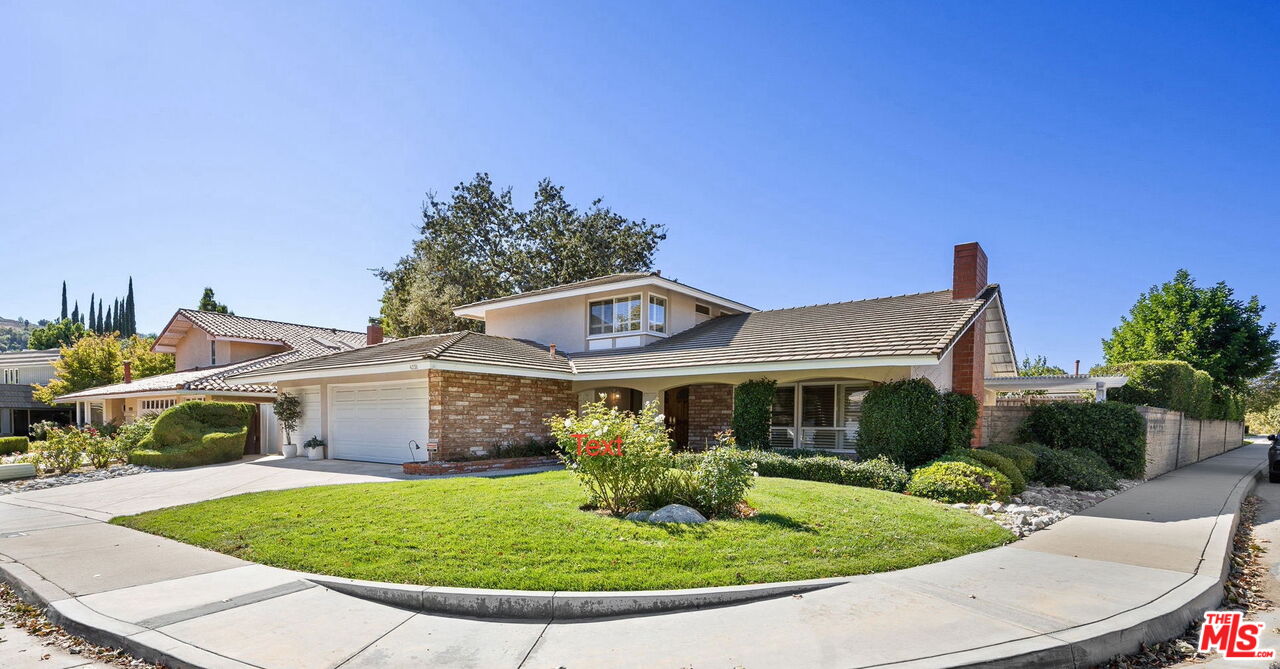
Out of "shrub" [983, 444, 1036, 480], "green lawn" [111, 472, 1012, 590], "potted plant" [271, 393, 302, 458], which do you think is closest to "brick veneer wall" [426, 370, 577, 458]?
"green lawn" [111, 472, 1012, 590]

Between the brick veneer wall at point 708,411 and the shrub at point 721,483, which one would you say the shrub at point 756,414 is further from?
the shrub at point 721,483

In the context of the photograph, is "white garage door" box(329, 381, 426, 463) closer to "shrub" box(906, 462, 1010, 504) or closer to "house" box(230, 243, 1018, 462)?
"house" box(230, 243, 1018, 462)

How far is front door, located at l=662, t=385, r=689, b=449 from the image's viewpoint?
1956 centimetres

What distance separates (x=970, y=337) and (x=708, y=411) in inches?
290

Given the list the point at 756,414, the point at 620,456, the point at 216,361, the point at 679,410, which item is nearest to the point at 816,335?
the point at 756,414

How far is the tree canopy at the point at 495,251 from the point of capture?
34781 mm

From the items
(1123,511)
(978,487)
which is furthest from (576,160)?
(1123,511)

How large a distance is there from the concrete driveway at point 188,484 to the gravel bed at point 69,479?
739mm

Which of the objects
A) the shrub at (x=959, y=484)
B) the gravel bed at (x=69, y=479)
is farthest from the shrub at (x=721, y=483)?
the gravel bed at (x=69, y=479)

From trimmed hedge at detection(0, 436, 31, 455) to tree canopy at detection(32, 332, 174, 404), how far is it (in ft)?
22.3

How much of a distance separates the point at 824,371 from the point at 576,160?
9.92 m

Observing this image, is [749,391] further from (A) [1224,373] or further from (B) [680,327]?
(A) [1224,373]

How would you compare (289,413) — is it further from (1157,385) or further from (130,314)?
(130,314)

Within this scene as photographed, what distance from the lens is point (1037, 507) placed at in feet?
33.1
